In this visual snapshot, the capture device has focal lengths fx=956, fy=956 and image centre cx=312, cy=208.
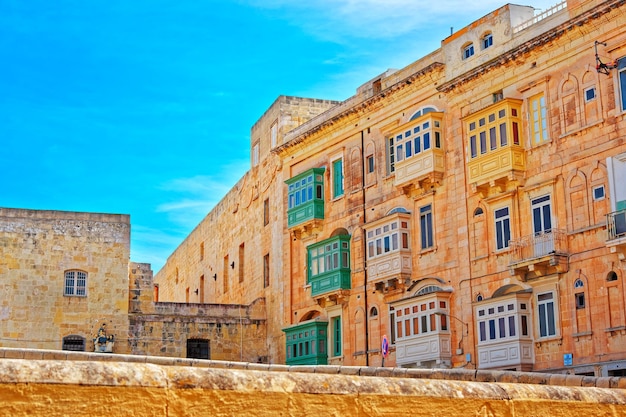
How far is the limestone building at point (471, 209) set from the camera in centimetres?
2442

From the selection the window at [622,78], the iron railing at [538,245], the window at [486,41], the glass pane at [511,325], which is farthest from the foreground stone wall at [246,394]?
the window at [486,41]

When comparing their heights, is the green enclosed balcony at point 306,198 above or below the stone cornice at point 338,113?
below

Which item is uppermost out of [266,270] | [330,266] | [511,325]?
[266,270]

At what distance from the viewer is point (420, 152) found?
3005 centimetres

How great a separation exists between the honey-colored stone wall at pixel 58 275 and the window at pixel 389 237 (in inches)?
435

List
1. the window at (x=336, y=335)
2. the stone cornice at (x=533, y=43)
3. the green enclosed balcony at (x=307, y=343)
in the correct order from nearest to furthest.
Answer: the stone cornice at (x=533, y=43) < the window at (x=336, y=335) < the green enclosed balcony at (x=307, y=343)

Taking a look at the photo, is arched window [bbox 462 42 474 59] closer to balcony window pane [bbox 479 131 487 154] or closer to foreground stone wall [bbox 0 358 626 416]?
balcony window pane [bbox 479 131 487 154]

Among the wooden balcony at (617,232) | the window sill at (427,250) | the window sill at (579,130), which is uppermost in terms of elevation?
the window sill at (579,130)

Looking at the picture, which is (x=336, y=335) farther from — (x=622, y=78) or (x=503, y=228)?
(x=622, y=78)

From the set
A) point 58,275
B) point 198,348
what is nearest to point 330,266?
point 198,348

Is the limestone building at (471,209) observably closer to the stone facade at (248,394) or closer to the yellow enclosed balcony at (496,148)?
the yellow enclosed balcony at (496,148)

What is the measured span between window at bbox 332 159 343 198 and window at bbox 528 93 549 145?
9.69 metres

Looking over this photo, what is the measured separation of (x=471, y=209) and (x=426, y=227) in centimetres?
228

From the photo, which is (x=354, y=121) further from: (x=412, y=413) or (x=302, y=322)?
(x=412, y=413)
